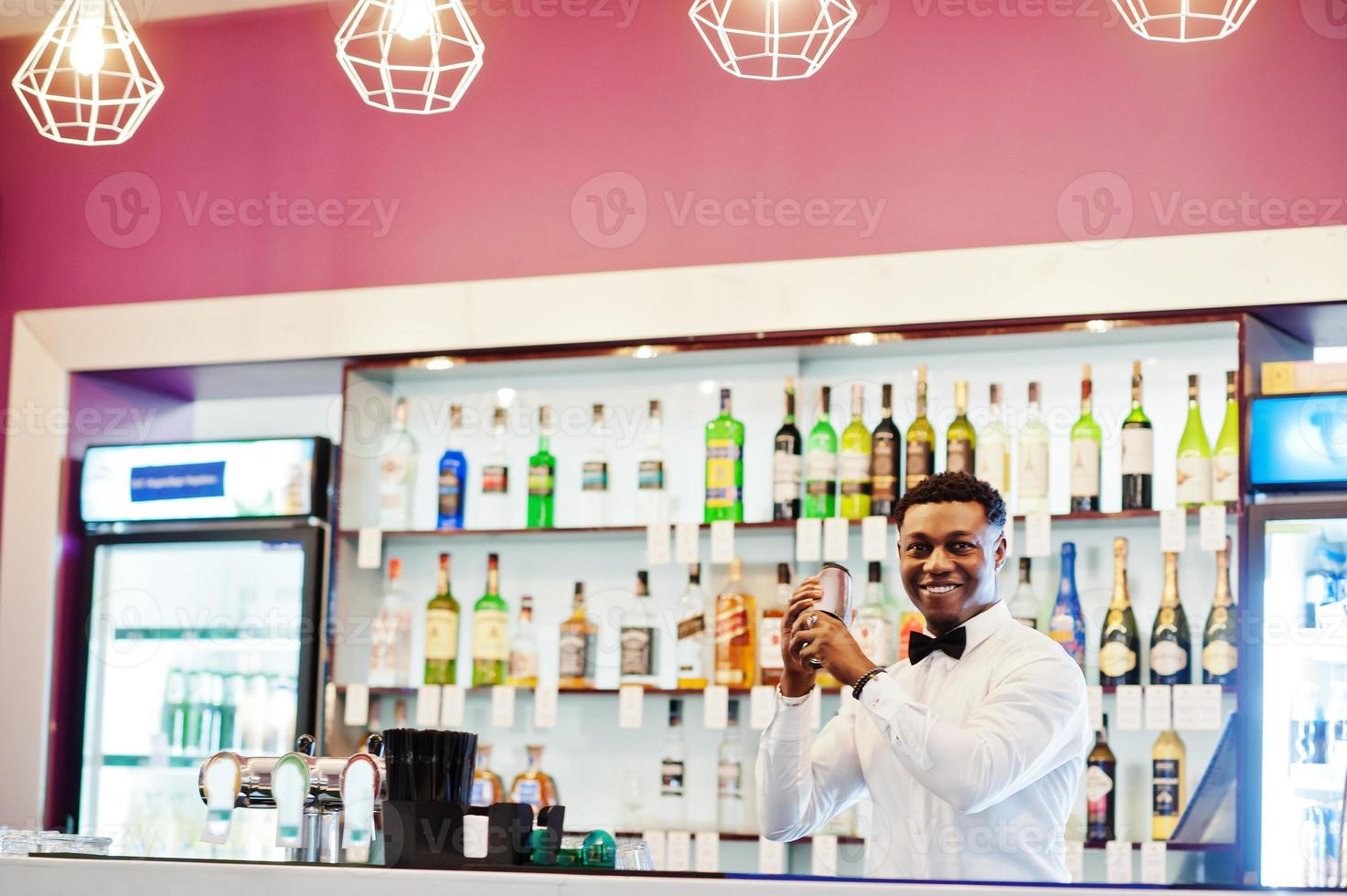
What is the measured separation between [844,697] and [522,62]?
75.0 inches

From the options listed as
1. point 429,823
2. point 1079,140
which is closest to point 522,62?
point 1079,140

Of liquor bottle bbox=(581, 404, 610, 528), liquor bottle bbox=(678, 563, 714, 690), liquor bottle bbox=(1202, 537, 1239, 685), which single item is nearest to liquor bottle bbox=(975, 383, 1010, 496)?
liquor bottle bbox=(1202, 537, 1239, 685)

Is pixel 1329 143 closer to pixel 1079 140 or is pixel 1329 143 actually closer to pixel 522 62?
pixel 1079 140

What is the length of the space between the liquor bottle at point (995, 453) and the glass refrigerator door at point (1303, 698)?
645 mm

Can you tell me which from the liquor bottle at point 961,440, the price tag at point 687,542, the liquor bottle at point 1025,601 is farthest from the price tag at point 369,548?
the liquor bottle at point 1025,601

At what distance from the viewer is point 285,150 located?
4488 mm

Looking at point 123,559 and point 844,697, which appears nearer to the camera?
point 844,697

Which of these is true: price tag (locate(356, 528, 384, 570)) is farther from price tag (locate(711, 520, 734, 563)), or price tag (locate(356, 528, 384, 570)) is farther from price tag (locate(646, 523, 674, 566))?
price tag (locate(711, 520, 734, 563))

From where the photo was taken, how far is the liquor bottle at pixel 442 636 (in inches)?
168

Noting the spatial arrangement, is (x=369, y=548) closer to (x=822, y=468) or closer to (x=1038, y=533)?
(x=822, y=468)

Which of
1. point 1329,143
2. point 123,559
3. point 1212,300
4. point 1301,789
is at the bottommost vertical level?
point 1301,789

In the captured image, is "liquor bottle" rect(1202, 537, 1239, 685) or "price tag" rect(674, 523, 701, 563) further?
"price tag" rect(674, 523, 701, 563)

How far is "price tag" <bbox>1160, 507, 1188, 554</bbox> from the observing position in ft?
11.9

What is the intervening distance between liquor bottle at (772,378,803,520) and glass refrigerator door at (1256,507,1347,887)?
1.13 metres
